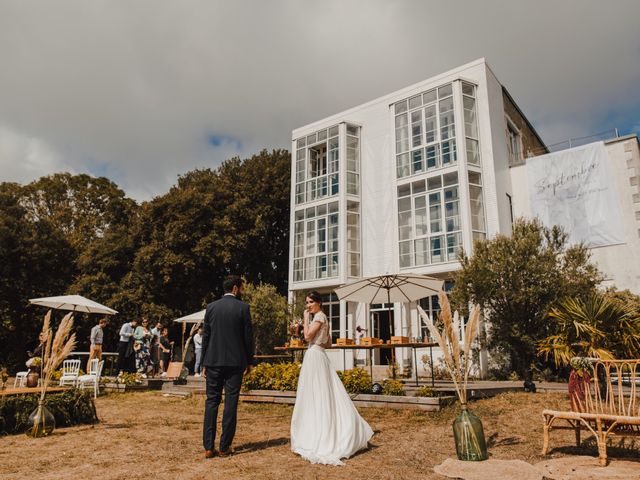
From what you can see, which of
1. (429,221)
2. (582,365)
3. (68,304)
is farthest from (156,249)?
(582,365)

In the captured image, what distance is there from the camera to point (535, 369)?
14.5m

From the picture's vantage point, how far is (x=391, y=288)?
39.1 ft

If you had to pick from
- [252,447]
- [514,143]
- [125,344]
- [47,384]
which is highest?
[514,143]

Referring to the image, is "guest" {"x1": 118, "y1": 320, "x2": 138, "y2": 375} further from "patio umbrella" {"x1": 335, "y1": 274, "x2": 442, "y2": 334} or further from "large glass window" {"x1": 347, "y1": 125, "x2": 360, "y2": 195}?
"large glass window" {"x1": 347, "y1": 125, "x2": 360, "y2": 195}

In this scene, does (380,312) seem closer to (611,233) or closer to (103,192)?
(611,233)

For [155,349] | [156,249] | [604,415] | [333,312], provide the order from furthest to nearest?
[156,249] → [333,312] → [155,349] → [604,415]

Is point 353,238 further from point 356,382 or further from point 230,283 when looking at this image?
point 230,283

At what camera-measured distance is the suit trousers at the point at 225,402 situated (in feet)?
17.8

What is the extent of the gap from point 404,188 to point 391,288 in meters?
10.2

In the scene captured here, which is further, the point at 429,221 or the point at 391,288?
the point at 429,221

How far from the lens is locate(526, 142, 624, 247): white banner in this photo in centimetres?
1825

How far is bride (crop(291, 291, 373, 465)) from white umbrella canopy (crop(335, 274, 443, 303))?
5736 mm

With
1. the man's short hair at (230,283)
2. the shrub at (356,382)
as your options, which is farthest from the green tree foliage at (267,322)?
the man's short hair at (230,283)

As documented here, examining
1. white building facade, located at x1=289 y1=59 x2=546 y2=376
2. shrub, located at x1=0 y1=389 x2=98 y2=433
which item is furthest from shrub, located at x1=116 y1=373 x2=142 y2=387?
white building facade, located at x1=289 y1=59 x2=546 y2=376
